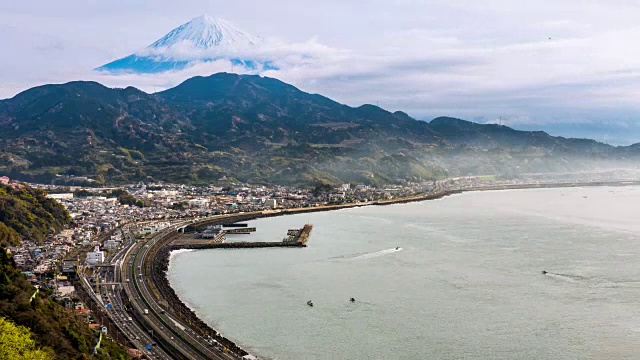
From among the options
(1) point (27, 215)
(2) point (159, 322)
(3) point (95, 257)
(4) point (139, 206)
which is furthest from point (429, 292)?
(4) point (139, 206)

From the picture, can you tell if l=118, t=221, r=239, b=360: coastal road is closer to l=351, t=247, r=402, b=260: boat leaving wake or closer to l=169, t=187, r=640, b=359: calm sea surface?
l=169, t=187, r=640, b=359: calm sea surface

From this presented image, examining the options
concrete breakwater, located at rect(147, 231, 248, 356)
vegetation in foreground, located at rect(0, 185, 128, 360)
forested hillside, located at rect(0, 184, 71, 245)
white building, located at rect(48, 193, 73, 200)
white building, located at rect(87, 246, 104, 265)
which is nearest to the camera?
vegetation in foreground, located at rect(0, 185, 128, 360)

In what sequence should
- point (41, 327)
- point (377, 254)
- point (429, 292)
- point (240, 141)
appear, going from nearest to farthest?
1. point (41, 327)
2. point (429, 292)
3. point (377, 254)
4. point (240, 141)

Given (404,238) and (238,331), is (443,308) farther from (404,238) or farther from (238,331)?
(404,238)

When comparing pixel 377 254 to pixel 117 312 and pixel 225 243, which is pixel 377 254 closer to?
pixel 225 243

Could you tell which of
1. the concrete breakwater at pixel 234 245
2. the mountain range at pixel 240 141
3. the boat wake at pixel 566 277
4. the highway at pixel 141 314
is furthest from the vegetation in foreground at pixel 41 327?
the mountain range at pixel 240 141

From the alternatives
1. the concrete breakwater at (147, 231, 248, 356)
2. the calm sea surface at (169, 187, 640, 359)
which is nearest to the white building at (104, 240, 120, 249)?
the concrete breakwater at (147, 231, 248, 356)
